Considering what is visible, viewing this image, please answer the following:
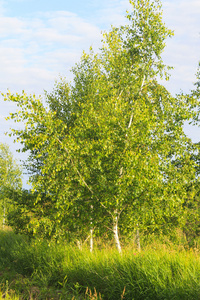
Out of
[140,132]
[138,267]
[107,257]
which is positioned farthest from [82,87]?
[138,267]

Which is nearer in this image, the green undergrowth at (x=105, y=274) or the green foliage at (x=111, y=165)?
the green undergrowth at (x=105, y=274)

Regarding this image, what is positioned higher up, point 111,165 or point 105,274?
point 111,165

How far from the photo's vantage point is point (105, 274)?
30.6 ft

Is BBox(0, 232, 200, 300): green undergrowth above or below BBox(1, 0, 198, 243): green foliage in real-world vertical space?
below

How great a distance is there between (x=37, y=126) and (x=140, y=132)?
3995 millimetres

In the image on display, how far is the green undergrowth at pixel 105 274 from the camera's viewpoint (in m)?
7.54

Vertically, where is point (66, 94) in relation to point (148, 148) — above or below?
above

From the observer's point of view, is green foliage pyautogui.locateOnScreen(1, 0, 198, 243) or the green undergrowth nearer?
the green undergrowth

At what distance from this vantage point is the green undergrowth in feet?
24.7

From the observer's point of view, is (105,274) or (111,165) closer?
(105,274)

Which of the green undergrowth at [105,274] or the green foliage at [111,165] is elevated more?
the green foliage at [111,165]

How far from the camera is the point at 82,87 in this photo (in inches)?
802

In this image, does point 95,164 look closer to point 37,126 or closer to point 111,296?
point 37,126

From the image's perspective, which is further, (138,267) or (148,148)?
(148,148)
